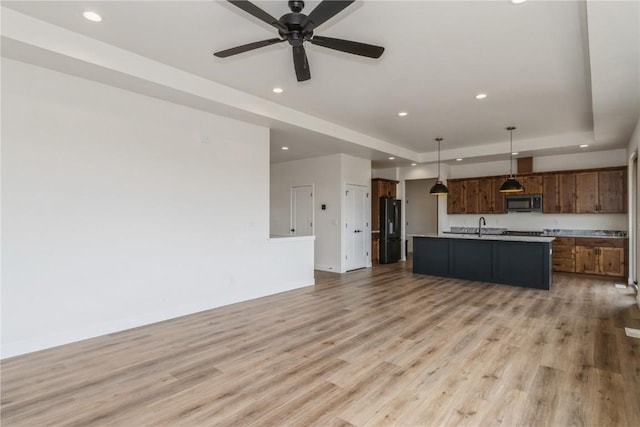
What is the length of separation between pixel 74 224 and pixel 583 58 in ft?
18.1

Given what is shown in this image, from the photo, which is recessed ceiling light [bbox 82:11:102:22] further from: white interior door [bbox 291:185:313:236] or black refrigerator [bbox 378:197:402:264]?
black refrigerator [bbox 378:197:402:264]

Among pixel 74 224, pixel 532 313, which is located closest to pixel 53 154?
pixel 74 224

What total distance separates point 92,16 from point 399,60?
2841mm

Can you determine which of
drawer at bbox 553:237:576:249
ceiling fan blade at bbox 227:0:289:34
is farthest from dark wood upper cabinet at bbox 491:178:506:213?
ceiling fan blade at bbox 227:0:289:34

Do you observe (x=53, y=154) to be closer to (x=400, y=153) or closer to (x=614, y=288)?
(x=400, y=153)

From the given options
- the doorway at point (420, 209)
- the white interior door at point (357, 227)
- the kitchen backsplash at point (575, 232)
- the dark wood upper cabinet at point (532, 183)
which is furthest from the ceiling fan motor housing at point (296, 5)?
the doorway at point (420, 209)

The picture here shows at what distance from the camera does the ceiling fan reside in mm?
2221

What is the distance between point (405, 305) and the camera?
485 cm

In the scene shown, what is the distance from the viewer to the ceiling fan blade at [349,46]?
260 cm

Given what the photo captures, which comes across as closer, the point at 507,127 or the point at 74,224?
the point at 74,224

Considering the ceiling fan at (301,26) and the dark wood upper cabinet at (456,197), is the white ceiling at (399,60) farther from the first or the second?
the dark wood upper cabinet at (456,197)

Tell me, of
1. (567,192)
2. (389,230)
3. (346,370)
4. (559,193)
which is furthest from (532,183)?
(346,370)

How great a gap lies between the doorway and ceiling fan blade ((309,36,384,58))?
8.97 meters

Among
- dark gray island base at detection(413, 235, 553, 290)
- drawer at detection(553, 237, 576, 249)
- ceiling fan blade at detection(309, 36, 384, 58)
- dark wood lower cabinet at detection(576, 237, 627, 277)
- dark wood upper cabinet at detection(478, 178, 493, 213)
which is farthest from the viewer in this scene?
dark wood upper cabinet at detection(478, 178, 493, 213)
